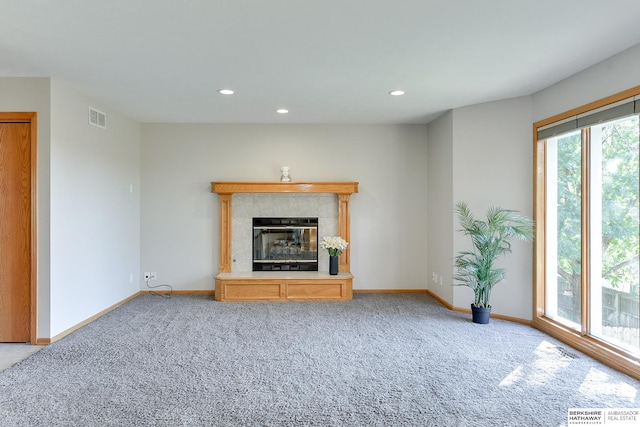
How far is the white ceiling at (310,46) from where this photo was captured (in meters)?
2.24

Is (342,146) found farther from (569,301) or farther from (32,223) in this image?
Answer: (32,223)

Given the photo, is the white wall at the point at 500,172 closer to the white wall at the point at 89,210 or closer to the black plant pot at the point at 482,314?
the black plant pot at the point at 482,314

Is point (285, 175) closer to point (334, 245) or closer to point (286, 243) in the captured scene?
point (286, 243)

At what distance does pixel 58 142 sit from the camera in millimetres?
3504

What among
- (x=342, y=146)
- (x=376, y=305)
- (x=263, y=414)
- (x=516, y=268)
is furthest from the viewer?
(x=342, y=146)

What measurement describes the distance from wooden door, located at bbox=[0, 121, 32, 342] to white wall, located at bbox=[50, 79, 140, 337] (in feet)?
0.79

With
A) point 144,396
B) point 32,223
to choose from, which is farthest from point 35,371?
point 32,223

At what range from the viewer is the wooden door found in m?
3.43

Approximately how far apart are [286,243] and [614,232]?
3.89 m

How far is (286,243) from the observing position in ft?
17.9

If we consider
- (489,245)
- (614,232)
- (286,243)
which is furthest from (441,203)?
(286,243)

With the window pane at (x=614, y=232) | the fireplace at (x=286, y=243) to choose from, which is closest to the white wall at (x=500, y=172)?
the window pane at (x=614, y=232)

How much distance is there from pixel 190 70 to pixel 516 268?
4.04 metres

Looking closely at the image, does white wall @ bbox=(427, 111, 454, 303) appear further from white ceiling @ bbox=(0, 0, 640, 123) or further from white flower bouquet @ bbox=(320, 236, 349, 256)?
white flower bouquet @ bbox=(320, 236, 349, 256)
